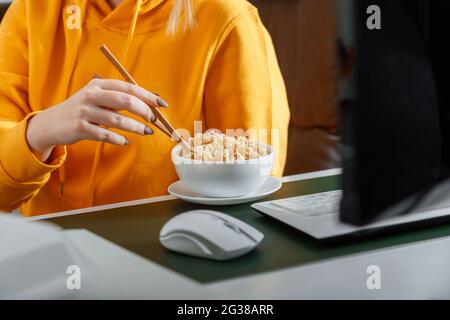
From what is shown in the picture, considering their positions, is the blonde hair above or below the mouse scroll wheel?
above

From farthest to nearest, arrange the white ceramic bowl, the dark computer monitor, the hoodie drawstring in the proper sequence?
the hoodie drawstring, the white ceramic bowl, the dark computer monitor

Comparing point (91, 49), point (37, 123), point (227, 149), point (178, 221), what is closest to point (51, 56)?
point (91, 49)

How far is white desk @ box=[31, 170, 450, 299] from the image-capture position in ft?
1.54

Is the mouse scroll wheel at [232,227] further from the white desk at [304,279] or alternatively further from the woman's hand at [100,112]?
the woman's hand at [100,112]

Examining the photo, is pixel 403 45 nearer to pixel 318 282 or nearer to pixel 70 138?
pixel 318 282

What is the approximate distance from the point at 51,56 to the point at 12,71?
0.06 m

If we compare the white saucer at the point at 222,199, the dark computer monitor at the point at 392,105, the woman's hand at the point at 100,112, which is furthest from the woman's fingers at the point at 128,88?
the dark computer monitor at the point at 392,105

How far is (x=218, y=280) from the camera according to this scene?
0.48m

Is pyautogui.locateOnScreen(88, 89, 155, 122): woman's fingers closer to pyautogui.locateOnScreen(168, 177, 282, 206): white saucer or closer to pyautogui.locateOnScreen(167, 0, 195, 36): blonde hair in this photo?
pyautogui.locateOnScreen(168, 177, 282, 206): white saucer

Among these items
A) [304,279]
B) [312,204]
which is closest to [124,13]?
[312,204]

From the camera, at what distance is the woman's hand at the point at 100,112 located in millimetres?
683

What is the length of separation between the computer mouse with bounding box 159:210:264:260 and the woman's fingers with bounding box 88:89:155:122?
18 centimetres

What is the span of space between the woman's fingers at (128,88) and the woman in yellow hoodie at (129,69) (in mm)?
202

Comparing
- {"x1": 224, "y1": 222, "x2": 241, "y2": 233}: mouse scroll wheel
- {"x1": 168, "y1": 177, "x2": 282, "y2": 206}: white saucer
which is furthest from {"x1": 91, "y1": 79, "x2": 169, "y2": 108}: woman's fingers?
{"x1": 224, "y1": 222, "x2": 241, "y2": 233}: mouse scroll wheel
